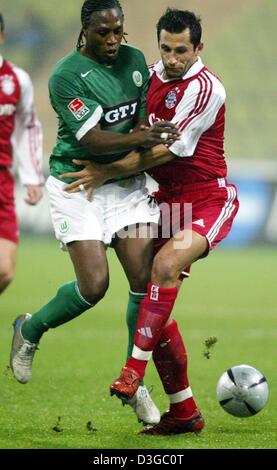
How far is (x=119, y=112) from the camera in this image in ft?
19.5

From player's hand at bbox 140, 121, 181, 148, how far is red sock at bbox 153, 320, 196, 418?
109 cm

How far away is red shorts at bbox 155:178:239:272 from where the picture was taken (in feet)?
19.1

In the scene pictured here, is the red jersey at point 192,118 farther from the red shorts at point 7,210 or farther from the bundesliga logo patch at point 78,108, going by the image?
the red shorts at point 7,210

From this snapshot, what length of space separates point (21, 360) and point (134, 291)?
32.0 inches

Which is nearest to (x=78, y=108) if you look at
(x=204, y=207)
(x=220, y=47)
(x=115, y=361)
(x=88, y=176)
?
(x=88, y=176)

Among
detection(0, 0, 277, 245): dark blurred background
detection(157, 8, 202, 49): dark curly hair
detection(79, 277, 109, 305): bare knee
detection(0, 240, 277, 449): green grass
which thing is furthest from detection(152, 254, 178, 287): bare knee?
detection(0, 0, 277, 245): dark blurred background

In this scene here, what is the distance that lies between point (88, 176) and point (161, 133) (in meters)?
0.56

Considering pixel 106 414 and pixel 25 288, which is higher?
pixel 106 414

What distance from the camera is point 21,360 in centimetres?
618

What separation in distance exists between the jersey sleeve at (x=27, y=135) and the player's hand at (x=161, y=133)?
97.5 inches

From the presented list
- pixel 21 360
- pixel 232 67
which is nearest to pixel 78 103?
pixel 21 360

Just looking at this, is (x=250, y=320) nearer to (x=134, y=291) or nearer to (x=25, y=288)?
(x=25, y=288)

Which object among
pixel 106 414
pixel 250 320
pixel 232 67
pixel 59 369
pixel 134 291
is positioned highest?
pixel 134 291

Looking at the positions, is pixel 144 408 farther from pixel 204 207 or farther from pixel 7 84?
pixel 7 84
